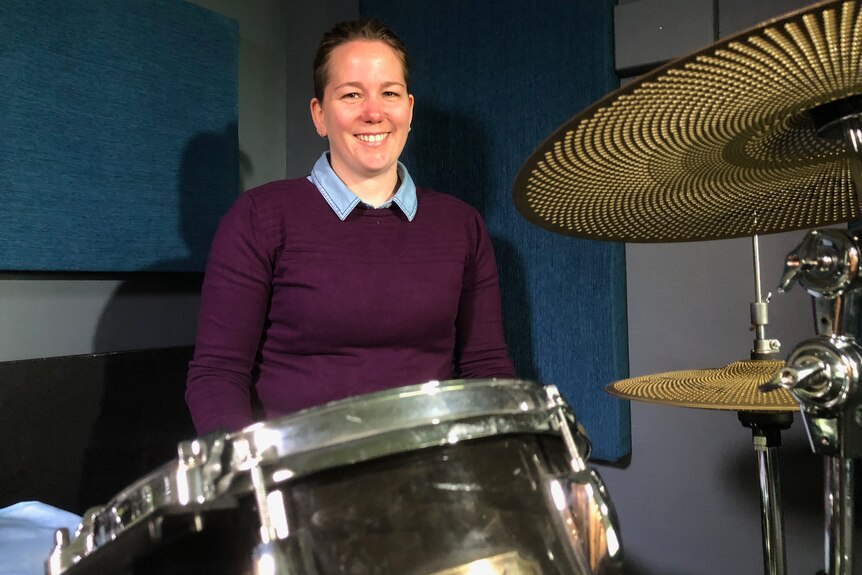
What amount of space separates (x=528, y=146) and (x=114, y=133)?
0.85 m

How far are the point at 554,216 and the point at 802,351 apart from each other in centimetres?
31

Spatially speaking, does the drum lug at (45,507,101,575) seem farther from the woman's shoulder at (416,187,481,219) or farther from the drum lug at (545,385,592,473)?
the woman's shoulder at (416,187,481,219)

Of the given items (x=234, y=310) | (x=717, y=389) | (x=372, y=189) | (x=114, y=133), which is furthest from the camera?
(x=114, y=133)

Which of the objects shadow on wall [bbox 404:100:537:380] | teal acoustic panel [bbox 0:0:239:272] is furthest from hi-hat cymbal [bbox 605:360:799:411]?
teal acoustic panel [bbox 0:0:239:272]

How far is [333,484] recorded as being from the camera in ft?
1.68

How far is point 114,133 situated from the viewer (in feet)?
4.17

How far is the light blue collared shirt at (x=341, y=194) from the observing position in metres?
1.11

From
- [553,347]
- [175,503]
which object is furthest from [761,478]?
[175,503]

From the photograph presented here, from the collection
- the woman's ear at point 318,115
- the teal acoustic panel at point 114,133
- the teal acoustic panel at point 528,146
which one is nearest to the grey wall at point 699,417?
the teal acoustic panel at point 528,146

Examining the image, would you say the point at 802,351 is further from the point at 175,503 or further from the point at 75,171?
the point at 75,171

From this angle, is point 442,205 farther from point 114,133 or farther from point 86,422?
point 86,422

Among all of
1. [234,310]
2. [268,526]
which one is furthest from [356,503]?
[234,310]

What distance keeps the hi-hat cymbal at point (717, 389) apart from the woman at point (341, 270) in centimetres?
35

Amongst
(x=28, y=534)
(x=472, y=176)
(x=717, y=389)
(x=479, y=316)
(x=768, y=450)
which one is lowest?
(x=28, y=534)
